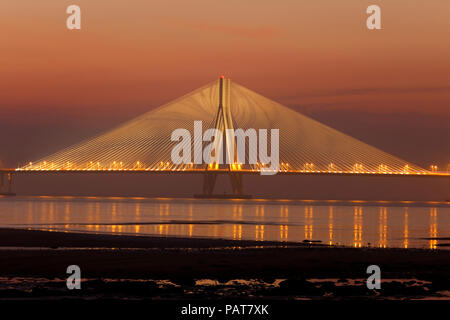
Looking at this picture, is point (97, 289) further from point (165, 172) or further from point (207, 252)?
point (165, 172)

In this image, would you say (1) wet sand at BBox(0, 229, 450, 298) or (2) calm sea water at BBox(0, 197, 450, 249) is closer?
(1) wet sand at BBox(0, 229, 450, 298)

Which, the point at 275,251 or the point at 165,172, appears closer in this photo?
the point at 275,251

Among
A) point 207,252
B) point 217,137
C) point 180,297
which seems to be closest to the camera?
point 180,297

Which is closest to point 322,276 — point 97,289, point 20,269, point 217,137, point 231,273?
point 231,273

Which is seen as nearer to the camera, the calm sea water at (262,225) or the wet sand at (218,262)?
the wet sand at (218,262)

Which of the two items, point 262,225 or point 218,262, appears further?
point 262,225

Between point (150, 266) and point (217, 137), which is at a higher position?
point (217, 137)
